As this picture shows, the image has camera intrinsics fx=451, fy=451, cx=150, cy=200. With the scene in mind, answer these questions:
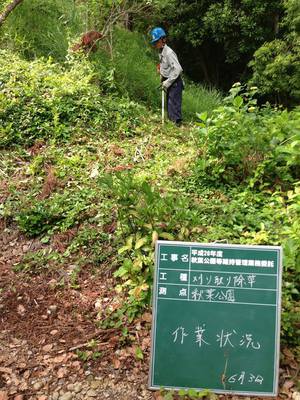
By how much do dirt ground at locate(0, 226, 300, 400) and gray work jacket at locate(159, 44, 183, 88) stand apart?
4807 millimetres

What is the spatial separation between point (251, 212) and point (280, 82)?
9897 millimetres

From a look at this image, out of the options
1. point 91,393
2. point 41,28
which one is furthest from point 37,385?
point 41,28

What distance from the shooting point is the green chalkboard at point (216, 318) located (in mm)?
2670

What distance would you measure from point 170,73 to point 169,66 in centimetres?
12

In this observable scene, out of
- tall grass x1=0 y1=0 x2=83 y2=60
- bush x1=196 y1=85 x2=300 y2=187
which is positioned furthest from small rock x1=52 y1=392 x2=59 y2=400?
tall grass x1=0 y1=0 x2=83 y2=60

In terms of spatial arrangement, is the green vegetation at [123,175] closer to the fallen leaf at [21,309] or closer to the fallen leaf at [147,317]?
the fallen leaf at [147,317]

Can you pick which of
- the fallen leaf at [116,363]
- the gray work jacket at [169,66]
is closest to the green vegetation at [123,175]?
the fallen leaf at [116,363]

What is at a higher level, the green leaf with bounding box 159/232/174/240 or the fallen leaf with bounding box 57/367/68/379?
the green leaf with bounding box 159/232/174/240

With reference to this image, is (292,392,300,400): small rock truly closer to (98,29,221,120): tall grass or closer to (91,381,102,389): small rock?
(91,381,102,389): small rock

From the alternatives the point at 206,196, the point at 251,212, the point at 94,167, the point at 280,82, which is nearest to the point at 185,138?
the point at 94,167

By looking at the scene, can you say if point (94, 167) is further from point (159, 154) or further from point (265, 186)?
point (265, 186)

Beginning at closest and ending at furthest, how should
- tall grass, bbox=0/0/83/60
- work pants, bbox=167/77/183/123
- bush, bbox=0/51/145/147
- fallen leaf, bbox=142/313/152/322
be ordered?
fallen leaf, bbox=142/313/152/322, bush, bbox=0/51/145/147, work pants, bbox=167/77/183/123, tall grass, bbox=0/0/83/60

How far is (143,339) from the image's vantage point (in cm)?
334

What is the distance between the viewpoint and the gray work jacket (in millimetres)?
7730
